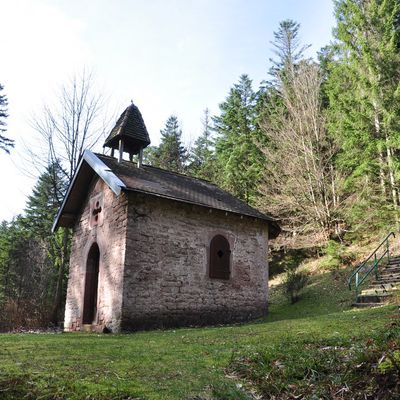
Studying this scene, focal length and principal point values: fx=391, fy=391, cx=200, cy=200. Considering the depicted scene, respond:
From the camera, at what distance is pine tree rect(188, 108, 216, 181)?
34.3 m

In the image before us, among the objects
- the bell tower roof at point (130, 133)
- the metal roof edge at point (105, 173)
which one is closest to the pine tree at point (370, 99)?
the bell tower roof at point (130, 133)

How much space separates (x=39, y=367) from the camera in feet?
15.6

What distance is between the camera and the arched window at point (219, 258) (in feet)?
44.9

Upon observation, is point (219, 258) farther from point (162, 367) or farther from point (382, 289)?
point (162, 367)

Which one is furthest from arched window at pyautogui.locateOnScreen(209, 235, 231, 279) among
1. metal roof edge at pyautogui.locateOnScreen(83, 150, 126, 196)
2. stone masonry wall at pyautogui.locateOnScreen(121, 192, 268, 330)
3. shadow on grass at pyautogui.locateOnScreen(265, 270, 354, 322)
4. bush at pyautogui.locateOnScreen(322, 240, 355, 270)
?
bush at pyautogui.locateOnScreen(322, 240, 355, 270)

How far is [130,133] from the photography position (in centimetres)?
1530

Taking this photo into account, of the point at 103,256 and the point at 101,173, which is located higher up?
the point at 101,173

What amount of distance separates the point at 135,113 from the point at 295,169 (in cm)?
1102

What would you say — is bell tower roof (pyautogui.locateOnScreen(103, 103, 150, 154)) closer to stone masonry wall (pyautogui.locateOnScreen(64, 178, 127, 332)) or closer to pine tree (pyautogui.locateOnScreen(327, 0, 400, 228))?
stone masonry wall (pyautogui.locateOnScreen(64, 178, 127, 332))

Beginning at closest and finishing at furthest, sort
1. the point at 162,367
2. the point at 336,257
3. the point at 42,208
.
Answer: the point at 162,367, the point at 336,257, the point at 42,208

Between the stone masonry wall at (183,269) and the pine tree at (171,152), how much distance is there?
24811 millimetres

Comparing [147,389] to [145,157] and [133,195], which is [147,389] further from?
[145,157]

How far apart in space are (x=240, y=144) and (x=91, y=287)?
62.1 feet

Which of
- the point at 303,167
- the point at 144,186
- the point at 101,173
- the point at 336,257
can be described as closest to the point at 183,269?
the point at 144,186
